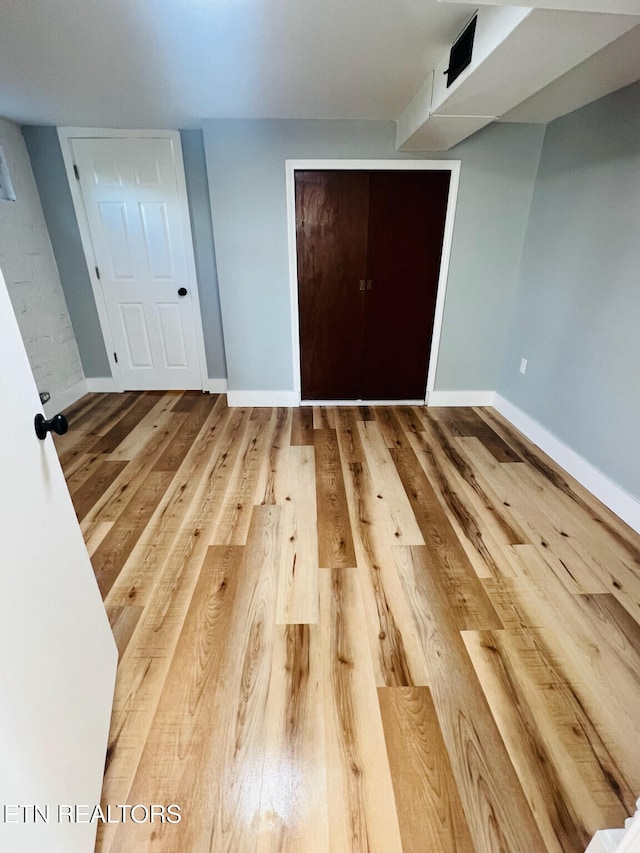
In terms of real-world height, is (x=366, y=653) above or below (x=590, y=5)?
below

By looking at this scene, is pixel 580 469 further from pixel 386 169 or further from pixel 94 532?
pixel 94 532

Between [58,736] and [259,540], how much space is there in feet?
3.78

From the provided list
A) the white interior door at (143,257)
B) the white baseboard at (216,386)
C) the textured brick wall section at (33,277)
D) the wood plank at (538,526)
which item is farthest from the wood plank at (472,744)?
the textured brick wall section at (33,277)

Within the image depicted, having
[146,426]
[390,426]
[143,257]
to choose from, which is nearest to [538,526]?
[390,426]

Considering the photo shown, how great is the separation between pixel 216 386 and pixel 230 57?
8.37 feet

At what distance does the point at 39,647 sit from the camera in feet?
2.63

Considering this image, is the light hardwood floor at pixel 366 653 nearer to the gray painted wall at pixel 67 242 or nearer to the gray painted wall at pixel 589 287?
the gray painted wall at pixel 589 287

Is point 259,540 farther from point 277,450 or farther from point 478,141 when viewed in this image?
point 478,141

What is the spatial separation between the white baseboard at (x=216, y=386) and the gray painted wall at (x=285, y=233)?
1.44 feet

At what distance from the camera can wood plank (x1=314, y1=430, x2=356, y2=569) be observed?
6.03 feet

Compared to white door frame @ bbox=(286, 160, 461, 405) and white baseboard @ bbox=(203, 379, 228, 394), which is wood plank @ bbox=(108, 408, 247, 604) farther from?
white door frame @ bbox=(286, 160, 461, 405)

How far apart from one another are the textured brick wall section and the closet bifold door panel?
225cm

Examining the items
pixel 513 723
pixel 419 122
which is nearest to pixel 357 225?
pixel 419 122

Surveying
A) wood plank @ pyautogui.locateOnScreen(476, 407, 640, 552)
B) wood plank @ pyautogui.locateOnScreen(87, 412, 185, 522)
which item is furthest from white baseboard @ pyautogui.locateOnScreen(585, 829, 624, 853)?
wood plank @ pyautogui.locateOnScreen(87, 412, 185, 522)
